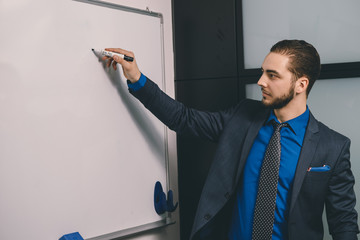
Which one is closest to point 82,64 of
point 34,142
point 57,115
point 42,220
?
point 57,115

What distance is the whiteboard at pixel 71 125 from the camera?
1.48 m

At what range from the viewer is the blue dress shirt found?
1.54 meters

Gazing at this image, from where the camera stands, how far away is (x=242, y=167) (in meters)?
1.64

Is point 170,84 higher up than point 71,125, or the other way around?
point 170,84

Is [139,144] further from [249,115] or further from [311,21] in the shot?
[311,21]

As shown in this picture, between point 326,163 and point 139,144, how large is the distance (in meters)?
0.89

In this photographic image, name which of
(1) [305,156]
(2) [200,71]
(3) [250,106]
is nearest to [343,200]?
(1) [305,156]

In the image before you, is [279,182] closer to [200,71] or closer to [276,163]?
[276,163]

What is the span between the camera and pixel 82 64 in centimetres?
168

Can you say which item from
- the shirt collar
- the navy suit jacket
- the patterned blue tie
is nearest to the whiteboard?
the navy suit jacket

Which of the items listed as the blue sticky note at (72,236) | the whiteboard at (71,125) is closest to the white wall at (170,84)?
the whiteboard at (71,125)

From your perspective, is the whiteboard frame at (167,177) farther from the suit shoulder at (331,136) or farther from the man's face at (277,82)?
Answer: the suit shoulder at (331,136)

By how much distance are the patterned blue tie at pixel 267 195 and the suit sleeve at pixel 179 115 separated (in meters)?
0.32

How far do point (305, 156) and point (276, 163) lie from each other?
118mm
